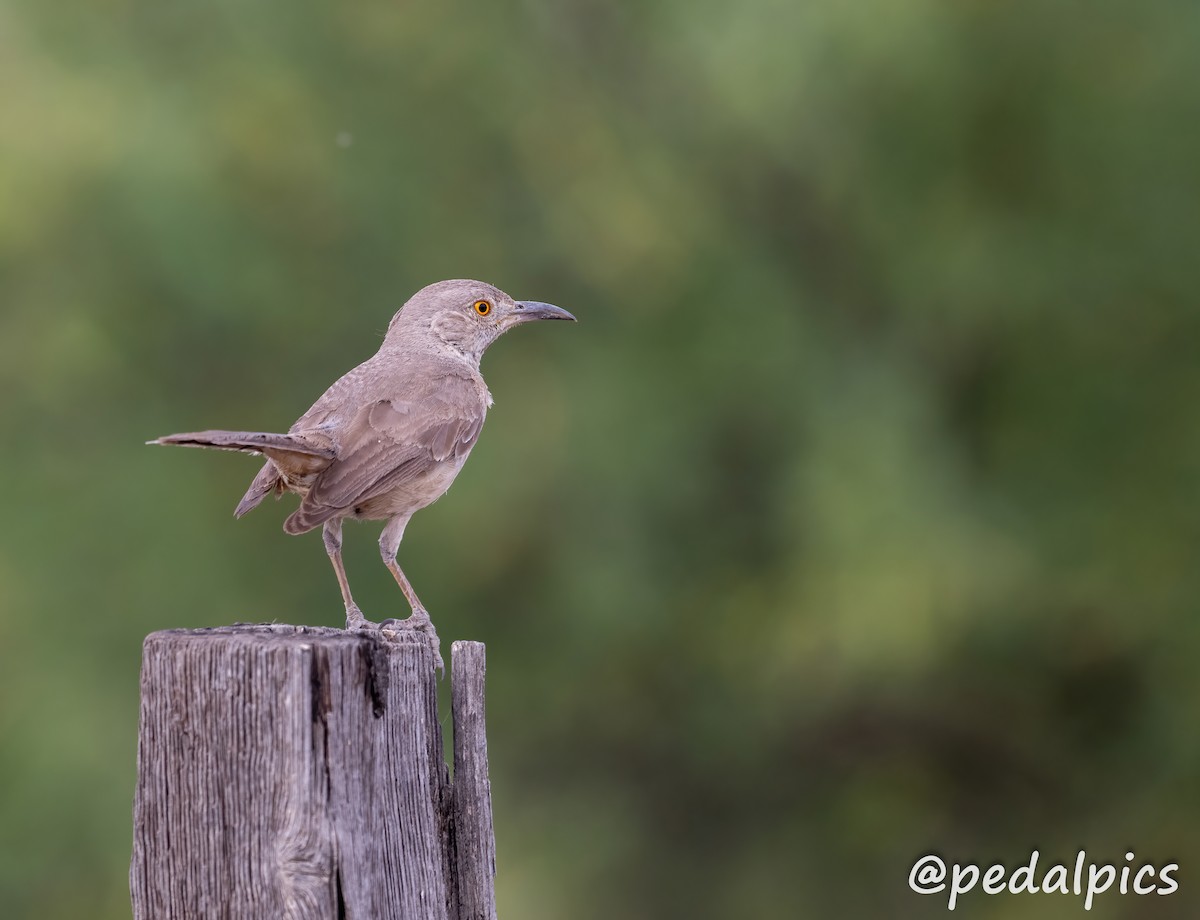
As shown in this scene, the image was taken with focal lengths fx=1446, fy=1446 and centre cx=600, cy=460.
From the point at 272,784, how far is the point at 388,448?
233cm

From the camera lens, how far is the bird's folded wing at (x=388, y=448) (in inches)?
199

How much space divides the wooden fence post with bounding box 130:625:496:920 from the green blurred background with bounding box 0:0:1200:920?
594 cm

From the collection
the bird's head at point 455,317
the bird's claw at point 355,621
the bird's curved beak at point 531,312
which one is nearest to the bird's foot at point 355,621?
the bird's claw at point 355,621

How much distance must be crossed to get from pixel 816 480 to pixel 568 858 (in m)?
3.27

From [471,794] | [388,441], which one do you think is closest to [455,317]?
[388,441]

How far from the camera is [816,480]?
9312mm

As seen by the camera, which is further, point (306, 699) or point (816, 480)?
point (816, 480)

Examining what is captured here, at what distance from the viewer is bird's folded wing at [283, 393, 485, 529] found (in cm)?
506

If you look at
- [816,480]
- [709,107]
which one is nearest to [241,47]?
[709,107]

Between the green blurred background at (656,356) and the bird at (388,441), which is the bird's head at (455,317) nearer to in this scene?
the bird at (388,441)

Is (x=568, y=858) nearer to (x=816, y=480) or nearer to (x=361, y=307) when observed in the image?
(x=816, y=480)

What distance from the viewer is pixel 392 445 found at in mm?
5305

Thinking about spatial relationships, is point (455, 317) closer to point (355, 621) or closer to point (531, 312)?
point (531, 312)

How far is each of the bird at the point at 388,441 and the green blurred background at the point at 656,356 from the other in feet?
9.82
